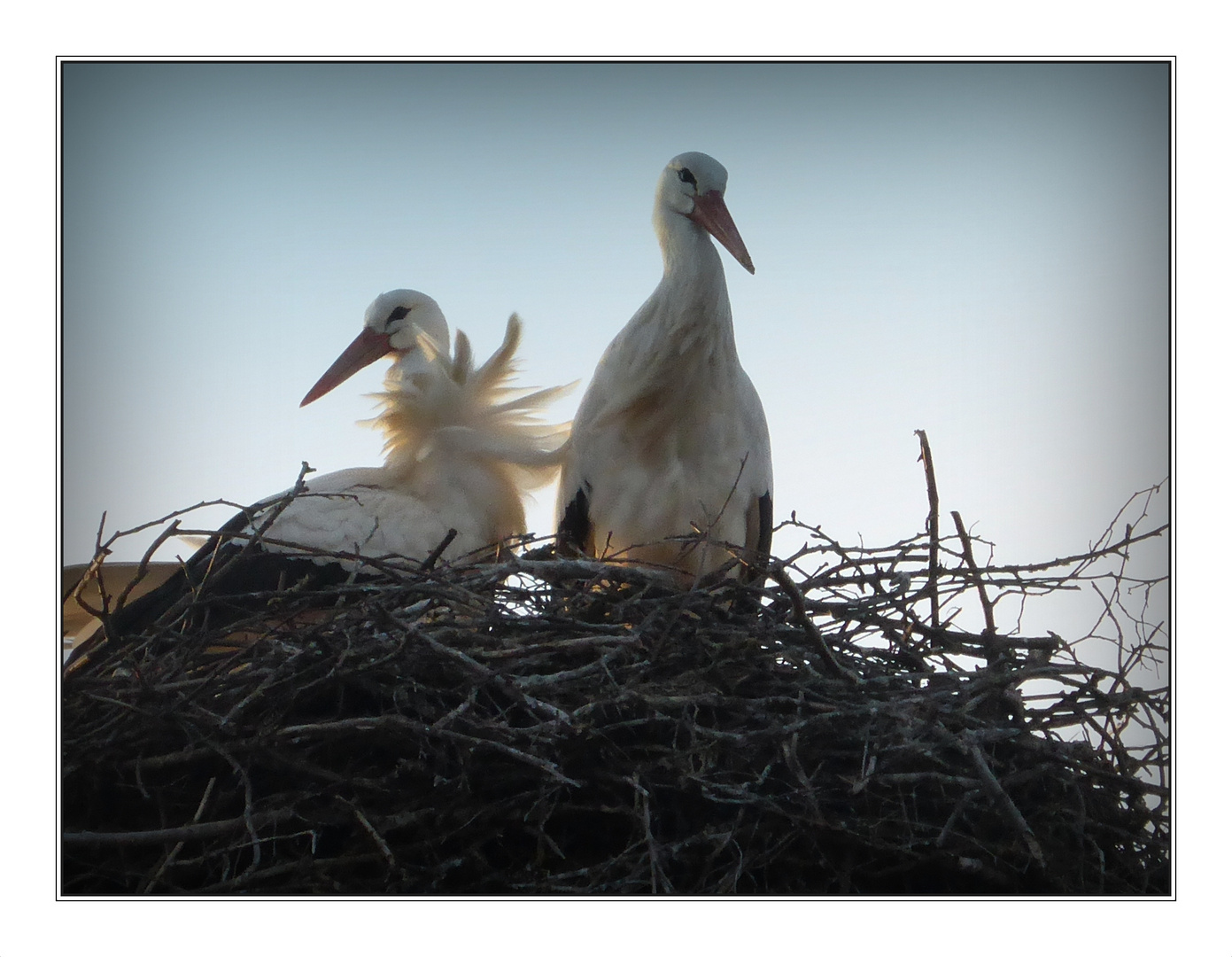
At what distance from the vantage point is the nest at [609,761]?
4.14ft

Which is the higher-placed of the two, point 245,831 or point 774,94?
point 774,94

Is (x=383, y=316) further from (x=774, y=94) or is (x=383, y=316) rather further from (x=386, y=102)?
(x=774, y=94)

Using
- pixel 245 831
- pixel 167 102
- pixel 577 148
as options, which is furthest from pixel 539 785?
pixel 167 102

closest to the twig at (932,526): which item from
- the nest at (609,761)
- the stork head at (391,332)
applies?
the nest at (609,761)

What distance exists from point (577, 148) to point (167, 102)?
1.49 feet

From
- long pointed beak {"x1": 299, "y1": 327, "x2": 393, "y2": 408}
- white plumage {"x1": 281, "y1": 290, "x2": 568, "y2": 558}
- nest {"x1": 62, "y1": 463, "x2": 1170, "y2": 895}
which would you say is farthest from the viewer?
long pointed beak {"x1": 299, "y1": 327, "x2": 393, "y2": 408}

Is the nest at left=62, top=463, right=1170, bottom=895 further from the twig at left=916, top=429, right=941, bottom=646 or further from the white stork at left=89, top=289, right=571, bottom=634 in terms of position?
the white stork at left=89, top=289, right=571, bottom=634

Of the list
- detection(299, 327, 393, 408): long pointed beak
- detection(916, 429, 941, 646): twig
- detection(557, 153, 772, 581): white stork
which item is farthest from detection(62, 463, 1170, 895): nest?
detection(299, 327, 393, 408): long pointed beak

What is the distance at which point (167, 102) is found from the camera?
1.42 meters

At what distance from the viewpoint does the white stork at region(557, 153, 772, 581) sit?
1793 mm

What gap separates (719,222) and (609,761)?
2.70 feet

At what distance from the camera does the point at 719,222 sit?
180cm

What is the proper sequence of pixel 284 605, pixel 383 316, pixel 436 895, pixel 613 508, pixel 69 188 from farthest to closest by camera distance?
pixel 383 316 → pixel 613 508 → pixel 284 605 → pixel 69 188 → pixel 436 895

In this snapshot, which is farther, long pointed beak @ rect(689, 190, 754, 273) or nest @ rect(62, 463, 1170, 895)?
long pointed beak @ rect(689, 190, 754, 273)
